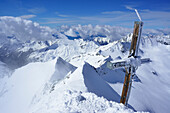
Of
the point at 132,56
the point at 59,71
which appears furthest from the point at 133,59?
the point at 59,71

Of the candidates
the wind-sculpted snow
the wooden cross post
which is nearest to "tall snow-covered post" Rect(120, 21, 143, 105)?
the wooden cross post

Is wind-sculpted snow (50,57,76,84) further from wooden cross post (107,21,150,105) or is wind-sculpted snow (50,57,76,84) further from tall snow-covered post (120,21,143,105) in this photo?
wooden cross post (107,21,150,105)

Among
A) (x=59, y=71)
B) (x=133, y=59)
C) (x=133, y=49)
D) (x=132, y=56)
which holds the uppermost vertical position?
(x=133, y=49)

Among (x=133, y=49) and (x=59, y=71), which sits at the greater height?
(x=133, y=49)

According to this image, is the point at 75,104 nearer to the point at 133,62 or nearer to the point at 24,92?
the point at 133,62

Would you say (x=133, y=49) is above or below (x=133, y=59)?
above

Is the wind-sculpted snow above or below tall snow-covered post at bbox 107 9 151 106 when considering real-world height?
below

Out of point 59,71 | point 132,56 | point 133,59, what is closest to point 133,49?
point 132,56

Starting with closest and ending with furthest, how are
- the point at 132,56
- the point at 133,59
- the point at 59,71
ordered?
the point at 133,59 → the point at 132,56 → the point at 59,71

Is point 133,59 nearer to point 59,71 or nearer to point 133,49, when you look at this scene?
point 133,49

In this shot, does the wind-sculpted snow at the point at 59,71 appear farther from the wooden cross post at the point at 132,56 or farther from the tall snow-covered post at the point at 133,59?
the tall snow-covered post at the point at 133,59

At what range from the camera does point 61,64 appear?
127 ft

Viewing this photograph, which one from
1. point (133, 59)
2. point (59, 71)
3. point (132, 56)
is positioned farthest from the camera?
point (59, 71)

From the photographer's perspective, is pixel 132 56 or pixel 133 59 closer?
pixel 133 59
